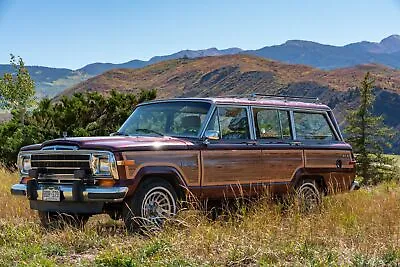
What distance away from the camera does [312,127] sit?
360 inches

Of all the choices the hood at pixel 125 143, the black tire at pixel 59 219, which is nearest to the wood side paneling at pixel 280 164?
the hood at pixel 125 143

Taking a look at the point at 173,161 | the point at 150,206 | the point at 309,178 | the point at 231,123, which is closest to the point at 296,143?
the point at 309,178

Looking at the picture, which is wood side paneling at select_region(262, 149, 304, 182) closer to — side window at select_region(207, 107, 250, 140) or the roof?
side window at select_region(207, 107, 250, 140)

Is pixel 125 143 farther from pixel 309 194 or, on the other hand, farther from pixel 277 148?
pixel 309 194

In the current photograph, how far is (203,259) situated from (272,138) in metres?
3.55

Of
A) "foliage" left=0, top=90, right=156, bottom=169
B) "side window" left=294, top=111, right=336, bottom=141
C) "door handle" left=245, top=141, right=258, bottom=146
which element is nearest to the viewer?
"door handle" left=245, top=141, right=258, bottom=146

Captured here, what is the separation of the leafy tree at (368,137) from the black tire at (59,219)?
1937 cm

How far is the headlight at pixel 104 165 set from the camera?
6.52 metres

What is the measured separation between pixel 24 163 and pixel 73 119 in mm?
→ 9696

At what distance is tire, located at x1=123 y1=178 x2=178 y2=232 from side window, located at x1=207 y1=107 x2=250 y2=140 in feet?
3.74

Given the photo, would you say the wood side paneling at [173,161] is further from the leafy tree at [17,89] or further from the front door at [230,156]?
the leafy tree at [17,89]

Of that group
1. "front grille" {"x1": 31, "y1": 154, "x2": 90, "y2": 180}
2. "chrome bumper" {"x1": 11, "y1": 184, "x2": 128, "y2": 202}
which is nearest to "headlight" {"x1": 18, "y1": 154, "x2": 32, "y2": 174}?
"front grille" {"x1": 31, "y1": 154, "x2": 90, "y2": 180}

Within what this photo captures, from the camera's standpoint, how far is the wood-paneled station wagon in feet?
21.8

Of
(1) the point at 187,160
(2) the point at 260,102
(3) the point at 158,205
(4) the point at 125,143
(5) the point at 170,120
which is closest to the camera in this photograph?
(4) the point at 125,143
